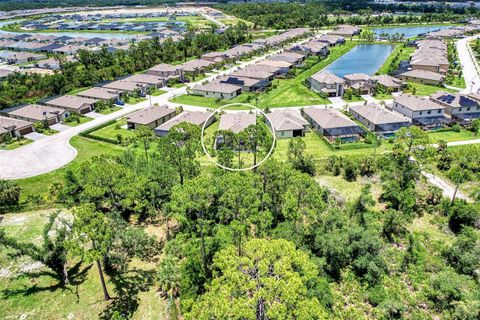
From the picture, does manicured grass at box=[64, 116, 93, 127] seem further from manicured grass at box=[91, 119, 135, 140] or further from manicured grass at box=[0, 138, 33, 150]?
manicured grass at box=[0, 138, 33, 150]

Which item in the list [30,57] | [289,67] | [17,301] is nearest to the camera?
[17,301]

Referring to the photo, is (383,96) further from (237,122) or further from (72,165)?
(72,165)

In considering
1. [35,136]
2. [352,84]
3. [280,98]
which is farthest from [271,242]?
[352,84]

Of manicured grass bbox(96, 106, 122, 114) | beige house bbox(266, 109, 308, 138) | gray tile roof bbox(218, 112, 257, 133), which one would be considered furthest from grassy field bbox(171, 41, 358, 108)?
beige house bbox(266, 109, 308, 138)

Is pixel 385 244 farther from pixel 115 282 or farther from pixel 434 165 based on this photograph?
pixel 115 282

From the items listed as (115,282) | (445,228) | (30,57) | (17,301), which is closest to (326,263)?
(445,228)
